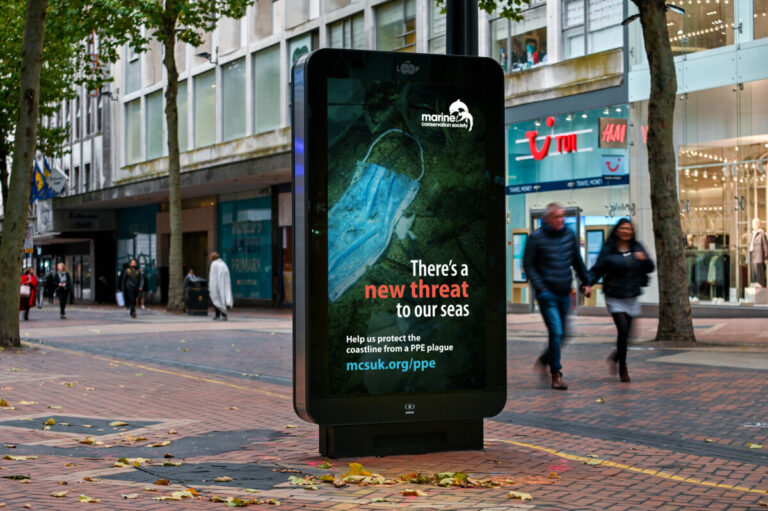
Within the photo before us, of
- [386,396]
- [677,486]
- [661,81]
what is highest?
[661,81]

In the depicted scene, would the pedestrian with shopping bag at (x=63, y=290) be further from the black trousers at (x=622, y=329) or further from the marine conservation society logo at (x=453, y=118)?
the marine conservation society logo at (x=453, y=118)

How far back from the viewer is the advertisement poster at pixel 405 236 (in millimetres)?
6285

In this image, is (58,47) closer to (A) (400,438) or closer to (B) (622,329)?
(B) (622,329)

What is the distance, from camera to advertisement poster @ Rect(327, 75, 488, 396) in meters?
6.29

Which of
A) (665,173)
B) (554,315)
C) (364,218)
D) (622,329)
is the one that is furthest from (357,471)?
(665,173)

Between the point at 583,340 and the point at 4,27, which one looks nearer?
the point at 583,340

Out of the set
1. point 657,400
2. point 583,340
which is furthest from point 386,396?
point 583,340

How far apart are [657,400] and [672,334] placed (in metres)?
6.56

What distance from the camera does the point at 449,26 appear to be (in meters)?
7.96

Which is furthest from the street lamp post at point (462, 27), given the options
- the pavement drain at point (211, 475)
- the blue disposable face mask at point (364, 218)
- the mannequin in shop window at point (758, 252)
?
the mannequin in shop window at point (758, 252)

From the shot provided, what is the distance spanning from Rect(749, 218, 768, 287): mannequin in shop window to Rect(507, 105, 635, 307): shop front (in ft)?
11.1

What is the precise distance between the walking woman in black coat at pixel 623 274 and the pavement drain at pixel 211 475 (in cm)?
574

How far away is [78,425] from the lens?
323 inches

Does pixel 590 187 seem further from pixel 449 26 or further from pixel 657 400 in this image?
pixel 449 26
